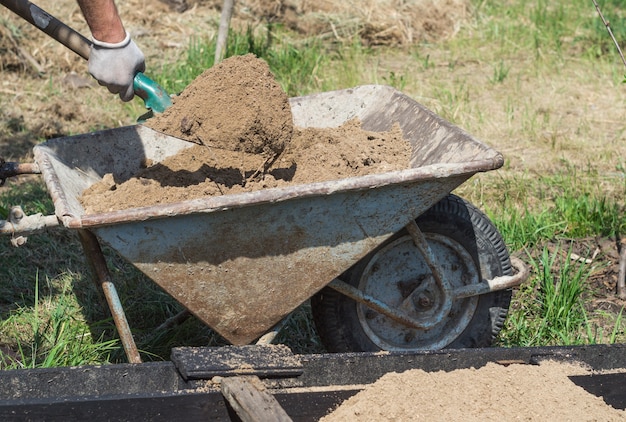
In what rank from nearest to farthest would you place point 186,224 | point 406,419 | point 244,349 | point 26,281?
point 406,419
point 244,349
point 186,224
point 26,281

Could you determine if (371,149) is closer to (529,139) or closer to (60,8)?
(529,139)

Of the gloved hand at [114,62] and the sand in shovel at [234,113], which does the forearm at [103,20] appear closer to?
the gloved hand at [114,62]

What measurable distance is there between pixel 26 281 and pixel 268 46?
291 centimetres

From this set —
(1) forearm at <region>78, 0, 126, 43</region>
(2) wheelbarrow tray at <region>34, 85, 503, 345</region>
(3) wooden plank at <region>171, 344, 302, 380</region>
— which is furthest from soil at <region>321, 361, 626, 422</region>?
(1) forearm at <region>78, 0, 126, 43</region>

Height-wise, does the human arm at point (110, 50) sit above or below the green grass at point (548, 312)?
above

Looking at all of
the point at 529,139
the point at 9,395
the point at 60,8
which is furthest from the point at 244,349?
the point at 60,8

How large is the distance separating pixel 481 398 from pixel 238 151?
1.28m

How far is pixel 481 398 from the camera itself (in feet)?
7.35

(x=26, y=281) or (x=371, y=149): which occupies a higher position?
(x=371, y=149)

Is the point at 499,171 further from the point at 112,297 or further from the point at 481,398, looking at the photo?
the point at 112,297

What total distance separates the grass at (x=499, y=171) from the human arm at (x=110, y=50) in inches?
37.8

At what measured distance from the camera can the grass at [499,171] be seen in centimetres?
336

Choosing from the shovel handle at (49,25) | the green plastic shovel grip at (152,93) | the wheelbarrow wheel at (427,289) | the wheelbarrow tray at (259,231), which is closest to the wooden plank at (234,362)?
the wheelbarrow tray at (259,231)

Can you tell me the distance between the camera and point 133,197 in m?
2.92
